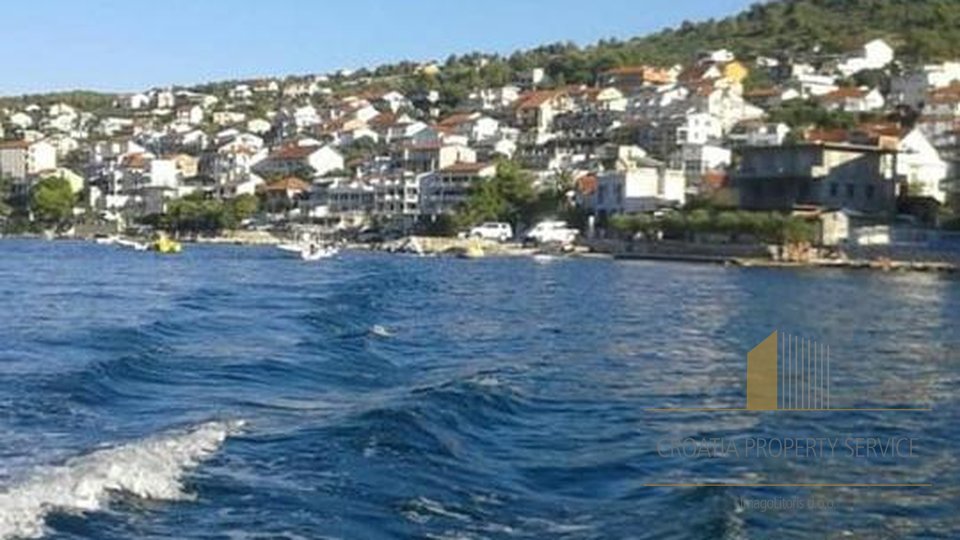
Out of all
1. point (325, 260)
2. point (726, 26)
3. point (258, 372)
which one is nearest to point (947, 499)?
point (258, 372)

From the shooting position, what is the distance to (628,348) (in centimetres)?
1925

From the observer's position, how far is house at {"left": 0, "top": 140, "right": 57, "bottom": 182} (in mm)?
118000

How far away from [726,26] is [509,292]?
414 feet

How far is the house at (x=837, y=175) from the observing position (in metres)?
59.6

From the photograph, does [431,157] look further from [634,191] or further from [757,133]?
[634,191]

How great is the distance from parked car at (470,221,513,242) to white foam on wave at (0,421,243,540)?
2425 inches

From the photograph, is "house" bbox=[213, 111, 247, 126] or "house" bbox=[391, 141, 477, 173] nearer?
"house" bbox=[391, 141, 477, 173]

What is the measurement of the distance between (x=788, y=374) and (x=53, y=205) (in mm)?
89901

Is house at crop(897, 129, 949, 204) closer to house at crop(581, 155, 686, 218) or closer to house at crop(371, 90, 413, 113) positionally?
house at crop(581, 155, 686, 218)

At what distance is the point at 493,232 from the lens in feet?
239

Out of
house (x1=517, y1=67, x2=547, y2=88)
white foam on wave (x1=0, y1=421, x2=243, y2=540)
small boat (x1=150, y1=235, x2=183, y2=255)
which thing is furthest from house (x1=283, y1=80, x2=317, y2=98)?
white foam on wave (x1=0, y1=421, x2=243, y2=540)

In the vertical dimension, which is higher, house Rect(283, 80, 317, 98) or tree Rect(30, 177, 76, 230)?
house Rect(283, 80, 317, 98)

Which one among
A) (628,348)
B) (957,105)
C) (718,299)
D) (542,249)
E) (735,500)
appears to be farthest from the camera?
(957,105)

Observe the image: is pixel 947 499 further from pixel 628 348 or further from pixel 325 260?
pixel 325 260
